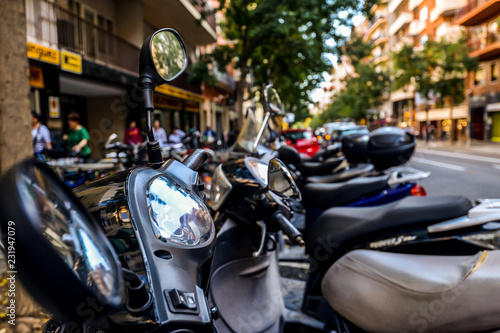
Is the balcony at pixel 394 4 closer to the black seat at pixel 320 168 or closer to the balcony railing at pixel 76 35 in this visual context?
the balcony railing at pixel 76 35

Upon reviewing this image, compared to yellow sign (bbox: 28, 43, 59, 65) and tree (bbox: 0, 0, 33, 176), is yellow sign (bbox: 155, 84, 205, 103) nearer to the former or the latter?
yellow sign (bbox: 28, 43, 59, 65)

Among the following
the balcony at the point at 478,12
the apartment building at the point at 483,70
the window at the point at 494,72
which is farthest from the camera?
the window at the point at 494,72

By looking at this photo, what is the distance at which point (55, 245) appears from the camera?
55cm

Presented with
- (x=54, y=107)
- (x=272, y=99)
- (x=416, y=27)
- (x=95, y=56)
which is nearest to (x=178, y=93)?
(x=95, y=56)

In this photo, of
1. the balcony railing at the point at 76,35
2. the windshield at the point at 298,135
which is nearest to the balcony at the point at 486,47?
the windshield at the point at 298,135

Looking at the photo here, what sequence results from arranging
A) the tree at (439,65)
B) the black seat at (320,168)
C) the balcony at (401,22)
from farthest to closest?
the balcony at (401,22) < the tree at (439,65) < the black seat at (320,168)

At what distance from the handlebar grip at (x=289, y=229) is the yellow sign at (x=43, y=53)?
8.85 metres

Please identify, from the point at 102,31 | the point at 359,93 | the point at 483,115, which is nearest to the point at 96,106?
the point at 102,31

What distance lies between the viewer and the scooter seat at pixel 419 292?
1258 mm

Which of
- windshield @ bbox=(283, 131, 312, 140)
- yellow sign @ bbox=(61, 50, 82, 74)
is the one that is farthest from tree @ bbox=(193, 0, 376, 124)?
yellow sign @ bbox=(61, 50, 82, 74)

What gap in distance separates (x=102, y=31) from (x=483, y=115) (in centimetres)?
3266

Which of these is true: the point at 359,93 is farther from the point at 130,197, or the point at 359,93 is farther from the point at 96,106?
the point at 130,197

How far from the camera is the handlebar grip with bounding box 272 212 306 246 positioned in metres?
1.40

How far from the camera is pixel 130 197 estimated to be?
0.86 metres
